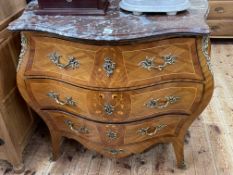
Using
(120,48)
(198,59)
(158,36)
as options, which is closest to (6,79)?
(120,48)

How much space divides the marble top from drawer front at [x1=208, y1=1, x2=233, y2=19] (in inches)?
56.3

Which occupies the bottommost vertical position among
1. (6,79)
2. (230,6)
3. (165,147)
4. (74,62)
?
(165,147)

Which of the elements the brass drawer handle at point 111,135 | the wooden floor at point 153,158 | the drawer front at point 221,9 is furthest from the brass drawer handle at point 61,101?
the drawer front at point 221,9

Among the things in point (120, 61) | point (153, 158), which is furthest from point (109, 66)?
point (153, 158)

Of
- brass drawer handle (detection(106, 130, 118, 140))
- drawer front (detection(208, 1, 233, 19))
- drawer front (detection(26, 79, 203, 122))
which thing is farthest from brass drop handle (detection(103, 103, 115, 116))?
drawer front (detection(208, 1, 233, 19))

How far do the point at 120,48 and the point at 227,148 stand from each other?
3.09 ft

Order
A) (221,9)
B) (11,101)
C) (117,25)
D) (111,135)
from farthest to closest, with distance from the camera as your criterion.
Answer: (221,9)
(11,101)
(111,135)
(117,25)

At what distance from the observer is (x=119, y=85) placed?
41.1 inches

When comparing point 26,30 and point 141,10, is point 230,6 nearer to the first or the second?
point 141,10

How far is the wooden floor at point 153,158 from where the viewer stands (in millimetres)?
1424

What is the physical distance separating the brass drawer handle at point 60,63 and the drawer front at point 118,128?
264mm

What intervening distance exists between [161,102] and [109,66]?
0.92 feet

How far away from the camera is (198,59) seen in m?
1.02

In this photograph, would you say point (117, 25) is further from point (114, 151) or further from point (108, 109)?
point (114, 151)
